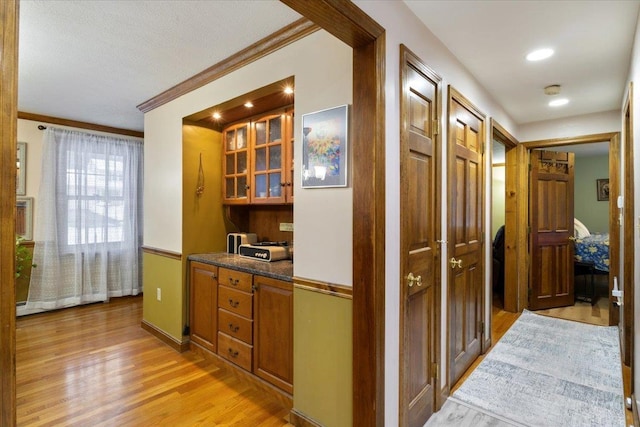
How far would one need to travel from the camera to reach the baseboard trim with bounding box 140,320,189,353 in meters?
2.97

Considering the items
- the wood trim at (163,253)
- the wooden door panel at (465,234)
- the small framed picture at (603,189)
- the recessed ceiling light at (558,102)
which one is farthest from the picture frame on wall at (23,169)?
the small framed picture at (603,189)

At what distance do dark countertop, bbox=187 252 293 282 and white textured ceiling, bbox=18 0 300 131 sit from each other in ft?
5.07

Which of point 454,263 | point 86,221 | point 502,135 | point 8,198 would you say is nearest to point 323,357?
point 454,263

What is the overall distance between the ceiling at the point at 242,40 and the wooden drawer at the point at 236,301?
177 cm

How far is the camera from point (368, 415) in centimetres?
150

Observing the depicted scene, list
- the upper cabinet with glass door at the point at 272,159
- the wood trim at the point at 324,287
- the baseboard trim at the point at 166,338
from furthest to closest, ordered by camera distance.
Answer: the baseboard trim at the point at 166,338
the upper cabinet with glass door at the point at 272,159
the wood trim at the point at 324,287

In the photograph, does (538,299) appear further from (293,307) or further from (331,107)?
(331,107)

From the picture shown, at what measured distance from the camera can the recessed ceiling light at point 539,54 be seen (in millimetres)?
2201

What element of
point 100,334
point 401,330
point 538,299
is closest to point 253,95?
point 401,330

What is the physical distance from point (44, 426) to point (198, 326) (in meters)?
1.15

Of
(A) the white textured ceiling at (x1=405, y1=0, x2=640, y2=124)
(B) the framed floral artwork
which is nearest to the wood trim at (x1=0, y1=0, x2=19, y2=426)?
(B) the framed floral artwork

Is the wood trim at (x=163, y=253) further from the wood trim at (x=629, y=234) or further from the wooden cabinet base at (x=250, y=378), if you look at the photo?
the wood trim at (x=629, y=234)

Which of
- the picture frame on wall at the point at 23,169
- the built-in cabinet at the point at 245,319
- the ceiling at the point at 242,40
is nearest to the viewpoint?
the ceiling at the point at 242,40

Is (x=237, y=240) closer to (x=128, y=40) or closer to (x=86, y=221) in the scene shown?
(x=128, y=40)
